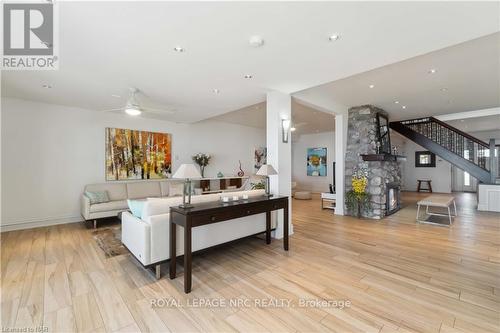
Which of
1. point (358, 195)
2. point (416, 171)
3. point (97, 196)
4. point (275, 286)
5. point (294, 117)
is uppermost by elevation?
point (294, 117)

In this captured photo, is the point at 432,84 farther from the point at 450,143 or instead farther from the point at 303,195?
the point at 303,195

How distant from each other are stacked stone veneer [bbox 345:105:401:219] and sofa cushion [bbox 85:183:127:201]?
6.02 m

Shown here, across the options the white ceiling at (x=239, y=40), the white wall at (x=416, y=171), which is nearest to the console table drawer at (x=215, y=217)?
the white ceiling at (x=239, y=40)

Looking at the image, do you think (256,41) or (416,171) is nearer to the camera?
(256,41)

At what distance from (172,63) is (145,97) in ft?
6.13

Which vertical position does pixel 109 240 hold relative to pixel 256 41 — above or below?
below

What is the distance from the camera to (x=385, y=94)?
487cm

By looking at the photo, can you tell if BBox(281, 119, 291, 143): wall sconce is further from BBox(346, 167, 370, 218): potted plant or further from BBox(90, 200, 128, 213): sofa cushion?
BBox(90, 200, 128, 213): sofa cushion

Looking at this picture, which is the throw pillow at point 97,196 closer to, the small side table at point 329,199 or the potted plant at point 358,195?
the small side table at point 329,199

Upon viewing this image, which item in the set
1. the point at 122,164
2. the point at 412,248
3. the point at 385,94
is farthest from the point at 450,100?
the point at 122,164

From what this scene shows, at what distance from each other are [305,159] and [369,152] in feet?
16.6

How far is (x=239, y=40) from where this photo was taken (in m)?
2.41

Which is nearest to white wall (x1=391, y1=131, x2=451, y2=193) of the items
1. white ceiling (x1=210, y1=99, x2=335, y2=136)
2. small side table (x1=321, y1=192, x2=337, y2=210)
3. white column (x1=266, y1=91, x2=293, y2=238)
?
white ceiling (x1=210, y1=99, x2=335, y2=136)

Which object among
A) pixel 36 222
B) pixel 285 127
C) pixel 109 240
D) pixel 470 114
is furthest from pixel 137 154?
pixel 470 114
